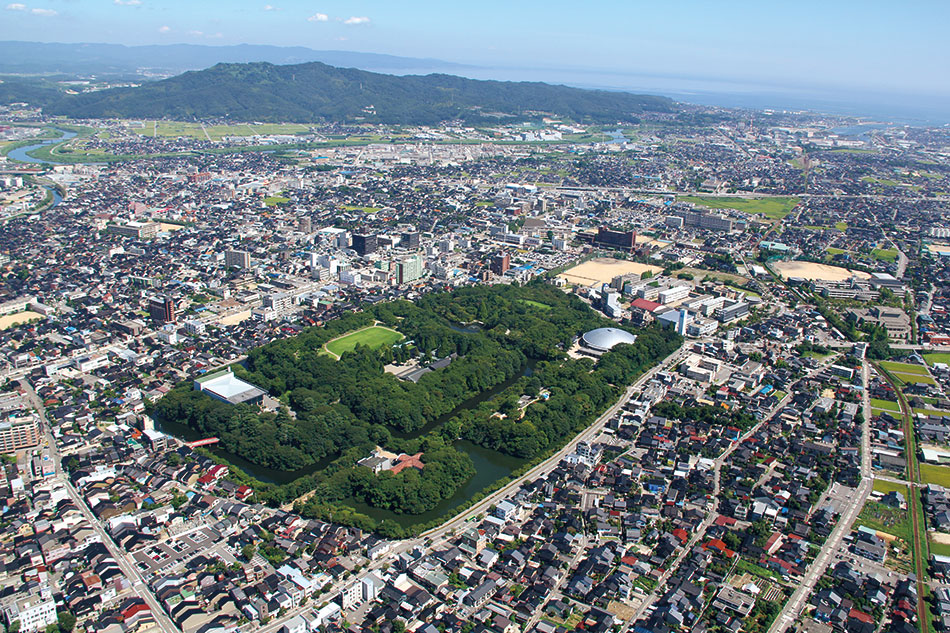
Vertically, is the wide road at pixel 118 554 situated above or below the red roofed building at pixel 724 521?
below

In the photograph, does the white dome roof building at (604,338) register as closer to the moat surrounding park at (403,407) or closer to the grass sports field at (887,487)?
the moat surrounding park at (403,407)

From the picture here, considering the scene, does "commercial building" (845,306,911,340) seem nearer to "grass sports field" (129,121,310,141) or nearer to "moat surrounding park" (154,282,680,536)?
"moat surrounding park" (154,282,680,536)

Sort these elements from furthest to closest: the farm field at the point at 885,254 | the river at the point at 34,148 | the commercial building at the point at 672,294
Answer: the river at the point at 34,148
the farm field at the point at 885,254
the commercial building at the point at 672,294

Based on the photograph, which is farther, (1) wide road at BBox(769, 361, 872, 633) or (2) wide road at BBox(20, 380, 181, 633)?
(1) wide road at BBox(769, 361, 872, 633)

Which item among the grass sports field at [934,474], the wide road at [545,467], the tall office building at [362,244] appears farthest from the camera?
the tall office building at [362,244]

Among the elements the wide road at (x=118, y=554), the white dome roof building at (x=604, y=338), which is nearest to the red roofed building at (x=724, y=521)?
the white dome roof building at (x=604, y=338)

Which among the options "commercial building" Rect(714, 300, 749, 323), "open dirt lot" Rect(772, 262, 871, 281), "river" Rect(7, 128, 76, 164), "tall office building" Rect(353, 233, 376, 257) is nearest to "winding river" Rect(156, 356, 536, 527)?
"commercial building" Rect(714, 300, 749, 323)
